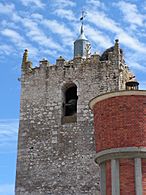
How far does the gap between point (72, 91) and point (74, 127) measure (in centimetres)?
213

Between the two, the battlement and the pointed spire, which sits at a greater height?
the pointed spire

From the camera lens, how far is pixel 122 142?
426 inches

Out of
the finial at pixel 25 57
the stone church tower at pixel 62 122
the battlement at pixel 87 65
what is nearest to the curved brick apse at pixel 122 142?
the stone church tower at pixel 62 122

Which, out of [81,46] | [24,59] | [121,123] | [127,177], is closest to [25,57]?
[24,59]

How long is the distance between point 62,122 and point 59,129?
378 millimetres

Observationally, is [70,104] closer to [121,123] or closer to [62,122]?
[62,122]

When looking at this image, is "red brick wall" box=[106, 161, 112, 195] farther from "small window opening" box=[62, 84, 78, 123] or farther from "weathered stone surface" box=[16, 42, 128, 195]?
"small window opening" box=[62, 84, 78, 123]

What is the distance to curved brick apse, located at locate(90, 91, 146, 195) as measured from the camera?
34.8ft

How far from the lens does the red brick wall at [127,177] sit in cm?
1056

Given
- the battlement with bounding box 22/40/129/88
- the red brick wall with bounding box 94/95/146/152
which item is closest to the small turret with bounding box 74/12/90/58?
the battlement with bounding box 22/40/129/88

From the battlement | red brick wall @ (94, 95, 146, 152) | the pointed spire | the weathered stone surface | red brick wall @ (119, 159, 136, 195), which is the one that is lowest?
red brick wall @ (119, 159, 136, 195)

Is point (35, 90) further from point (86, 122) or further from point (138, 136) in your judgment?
point (138, 136)

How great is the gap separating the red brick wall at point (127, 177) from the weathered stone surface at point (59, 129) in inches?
498

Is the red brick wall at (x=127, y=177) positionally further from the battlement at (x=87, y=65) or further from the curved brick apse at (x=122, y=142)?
the battlement at (x=87, y=65)
